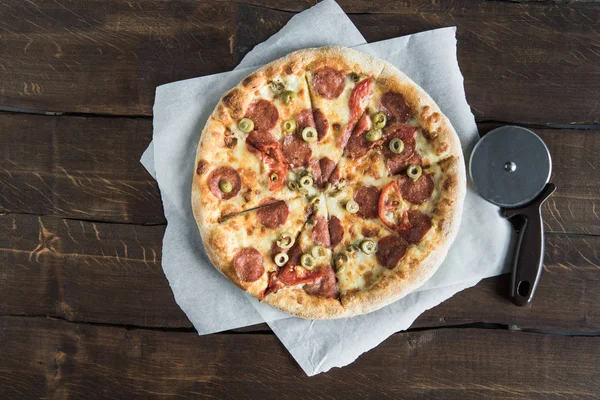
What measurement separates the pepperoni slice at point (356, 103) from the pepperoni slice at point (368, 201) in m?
0.36

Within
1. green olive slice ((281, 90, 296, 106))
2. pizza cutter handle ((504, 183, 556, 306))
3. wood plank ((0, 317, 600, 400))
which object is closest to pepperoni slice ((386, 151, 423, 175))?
pizza cutter handle ((504, 183, 556, 306))

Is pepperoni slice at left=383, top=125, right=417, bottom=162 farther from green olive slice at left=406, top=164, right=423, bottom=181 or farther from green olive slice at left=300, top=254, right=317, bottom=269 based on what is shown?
green olive slice at left=300, top=254, right=317, bottom=269

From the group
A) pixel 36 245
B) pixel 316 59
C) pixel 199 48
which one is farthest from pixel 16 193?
pixel 316 59

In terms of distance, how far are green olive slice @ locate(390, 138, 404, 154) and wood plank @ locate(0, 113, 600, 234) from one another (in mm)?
1808

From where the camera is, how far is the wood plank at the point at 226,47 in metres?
4.00

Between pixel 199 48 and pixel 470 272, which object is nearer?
pixel 470 272

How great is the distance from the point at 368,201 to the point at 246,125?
3.39 feet

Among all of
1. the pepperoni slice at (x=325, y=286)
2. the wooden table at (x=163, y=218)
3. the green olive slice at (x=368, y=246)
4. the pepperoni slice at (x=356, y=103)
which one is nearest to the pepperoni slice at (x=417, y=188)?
the green olive slice at (x=368, y=246)

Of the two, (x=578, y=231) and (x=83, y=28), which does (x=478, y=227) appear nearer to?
(x=578, y=231)

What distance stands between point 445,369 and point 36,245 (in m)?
3.28

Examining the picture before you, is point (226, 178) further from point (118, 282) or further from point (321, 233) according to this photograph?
point (118, 282)

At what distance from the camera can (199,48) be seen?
13.6 feet

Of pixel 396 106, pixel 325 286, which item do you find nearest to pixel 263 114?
pixel 396 106

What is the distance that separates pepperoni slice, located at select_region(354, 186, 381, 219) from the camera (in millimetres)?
3879
